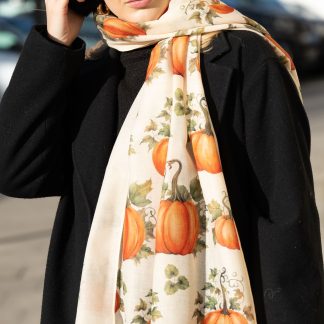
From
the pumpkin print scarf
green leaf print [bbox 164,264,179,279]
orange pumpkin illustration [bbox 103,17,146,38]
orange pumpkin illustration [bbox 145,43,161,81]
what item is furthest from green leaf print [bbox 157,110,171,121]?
green leaf print [bbox 164,264,179,279]

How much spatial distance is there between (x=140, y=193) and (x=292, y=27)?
12185 mm

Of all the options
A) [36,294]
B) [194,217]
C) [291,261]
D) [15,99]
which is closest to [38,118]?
[15,99]

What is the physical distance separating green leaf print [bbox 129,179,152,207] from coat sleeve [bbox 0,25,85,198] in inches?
9.8

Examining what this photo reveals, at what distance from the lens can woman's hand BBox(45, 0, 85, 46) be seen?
2.09 m

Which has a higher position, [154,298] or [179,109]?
[179,109]

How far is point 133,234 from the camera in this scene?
78.4 inches

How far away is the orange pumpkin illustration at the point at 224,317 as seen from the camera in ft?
6.24

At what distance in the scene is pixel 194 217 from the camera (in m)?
1.96

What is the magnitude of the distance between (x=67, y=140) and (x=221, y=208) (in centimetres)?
49

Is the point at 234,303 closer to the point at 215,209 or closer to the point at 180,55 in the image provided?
the point at 215,209

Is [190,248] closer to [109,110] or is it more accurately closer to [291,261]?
[291,261]

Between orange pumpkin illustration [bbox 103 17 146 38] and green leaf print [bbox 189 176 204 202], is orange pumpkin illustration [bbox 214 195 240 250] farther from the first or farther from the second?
orange pumpkin illustration [bbox 103 17 146 38]

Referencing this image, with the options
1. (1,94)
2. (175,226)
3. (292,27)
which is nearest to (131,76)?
(175,226)

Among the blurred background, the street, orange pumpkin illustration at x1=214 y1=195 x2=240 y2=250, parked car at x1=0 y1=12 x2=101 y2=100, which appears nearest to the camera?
orange pumpkin illustration at x1=214 y1=195 x2=240 y2=250
